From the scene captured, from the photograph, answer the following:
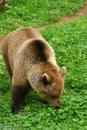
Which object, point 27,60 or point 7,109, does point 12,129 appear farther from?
point 27,60

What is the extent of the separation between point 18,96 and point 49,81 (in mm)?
879

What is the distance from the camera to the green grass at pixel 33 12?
1418cm

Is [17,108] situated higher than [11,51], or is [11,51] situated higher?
[11,51]

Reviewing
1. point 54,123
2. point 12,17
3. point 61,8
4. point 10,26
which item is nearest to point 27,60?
point 54,123

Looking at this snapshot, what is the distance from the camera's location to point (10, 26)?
13750mm

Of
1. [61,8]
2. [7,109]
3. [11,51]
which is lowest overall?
Result: [61,8]

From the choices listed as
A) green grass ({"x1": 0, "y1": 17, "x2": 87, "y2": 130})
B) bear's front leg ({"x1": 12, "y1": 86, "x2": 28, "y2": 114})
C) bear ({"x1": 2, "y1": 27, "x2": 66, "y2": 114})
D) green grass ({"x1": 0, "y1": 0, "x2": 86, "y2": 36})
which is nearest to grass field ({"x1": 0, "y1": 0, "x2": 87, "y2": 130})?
green grass ({"x1": 0, "y1": 17, "x2": 87, "y2": 130})

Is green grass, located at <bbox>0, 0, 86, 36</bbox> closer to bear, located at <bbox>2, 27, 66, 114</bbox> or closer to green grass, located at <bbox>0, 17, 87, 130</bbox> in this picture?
green grass, located at <bbox>0, 17, 87, 130</bbox>

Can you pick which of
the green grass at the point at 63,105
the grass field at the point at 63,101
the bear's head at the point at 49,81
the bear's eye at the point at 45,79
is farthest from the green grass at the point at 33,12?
the bear's eye at the point at 45,79

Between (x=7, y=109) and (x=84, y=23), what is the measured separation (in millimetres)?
7100

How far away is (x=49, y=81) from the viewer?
23.5 ft

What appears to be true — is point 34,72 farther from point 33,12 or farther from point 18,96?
point 33,12

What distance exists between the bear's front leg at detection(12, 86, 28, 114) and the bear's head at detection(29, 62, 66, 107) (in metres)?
0.41

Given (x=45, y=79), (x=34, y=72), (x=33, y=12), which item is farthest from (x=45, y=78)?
(x=33, y=12)
